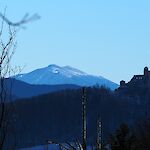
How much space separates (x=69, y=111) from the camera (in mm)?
123562

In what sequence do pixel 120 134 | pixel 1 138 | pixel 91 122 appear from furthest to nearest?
pixel 91 122
pixel 120 134
pixel 1 138

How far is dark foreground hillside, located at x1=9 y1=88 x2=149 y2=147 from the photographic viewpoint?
4220 inches

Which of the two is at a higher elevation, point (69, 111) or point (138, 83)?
point (138, 83)

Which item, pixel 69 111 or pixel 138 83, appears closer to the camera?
pixel 69 111

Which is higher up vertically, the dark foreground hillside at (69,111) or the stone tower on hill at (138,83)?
the stone tower on hill at (138,83)

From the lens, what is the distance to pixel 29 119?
11300 cm

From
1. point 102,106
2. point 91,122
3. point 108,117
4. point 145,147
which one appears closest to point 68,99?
point 102,106

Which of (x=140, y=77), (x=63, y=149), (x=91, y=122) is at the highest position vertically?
(x=140, y=77)

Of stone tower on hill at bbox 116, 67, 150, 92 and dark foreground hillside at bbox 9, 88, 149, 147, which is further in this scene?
stone tower on hill at bbox 116, 67, 150, 92

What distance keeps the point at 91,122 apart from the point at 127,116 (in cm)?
1738

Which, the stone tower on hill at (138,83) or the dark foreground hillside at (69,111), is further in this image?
the stone tower on hill at (138,83)

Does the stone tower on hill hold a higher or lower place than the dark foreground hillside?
higher

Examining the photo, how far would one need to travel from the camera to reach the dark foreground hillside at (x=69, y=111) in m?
107

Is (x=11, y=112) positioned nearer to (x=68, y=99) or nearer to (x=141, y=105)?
(x=141, y=105)
